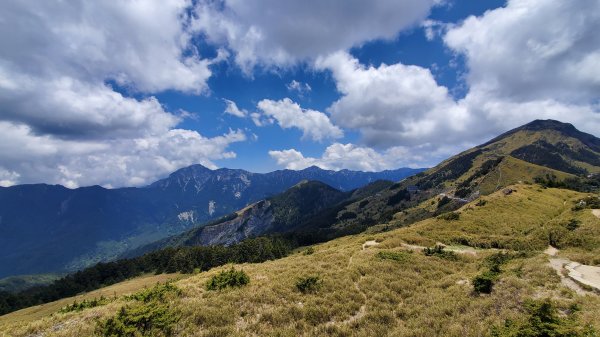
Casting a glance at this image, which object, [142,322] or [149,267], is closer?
[142,322]

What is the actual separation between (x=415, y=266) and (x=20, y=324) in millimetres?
27786

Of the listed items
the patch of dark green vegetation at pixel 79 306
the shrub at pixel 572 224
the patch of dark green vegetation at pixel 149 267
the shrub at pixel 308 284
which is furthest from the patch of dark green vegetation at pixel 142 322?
the patch of dark green vegetation at pixel 149 267

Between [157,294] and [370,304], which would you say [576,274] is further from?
[157,294]

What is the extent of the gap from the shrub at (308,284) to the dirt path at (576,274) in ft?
53.2

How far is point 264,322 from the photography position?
16219 mm

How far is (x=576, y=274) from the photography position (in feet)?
70.9

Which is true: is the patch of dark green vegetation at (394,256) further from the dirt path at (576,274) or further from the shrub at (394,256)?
→ the dirt path at (576,274)

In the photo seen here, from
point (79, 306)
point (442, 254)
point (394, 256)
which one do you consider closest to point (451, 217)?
point (442, 254)

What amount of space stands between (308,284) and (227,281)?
587cm

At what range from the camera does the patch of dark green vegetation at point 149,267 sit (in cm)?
14675

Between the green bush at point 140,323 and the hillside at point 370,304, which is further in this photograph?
the hillside at point 370,304

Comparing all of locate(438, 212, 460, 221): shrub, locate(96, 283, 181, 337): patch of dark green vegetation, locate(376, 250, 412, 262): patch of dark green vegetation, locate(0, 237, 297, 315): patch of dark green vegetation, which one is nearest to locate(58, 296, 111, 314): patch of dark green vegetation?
locate(96, 283, 181, 337): patch of dark green vegetation

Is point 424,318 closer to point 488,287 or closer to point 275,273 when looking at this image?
point 488,287

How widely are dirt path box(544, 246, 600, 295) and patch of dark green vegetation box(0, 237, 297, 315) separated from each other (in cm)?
13195
